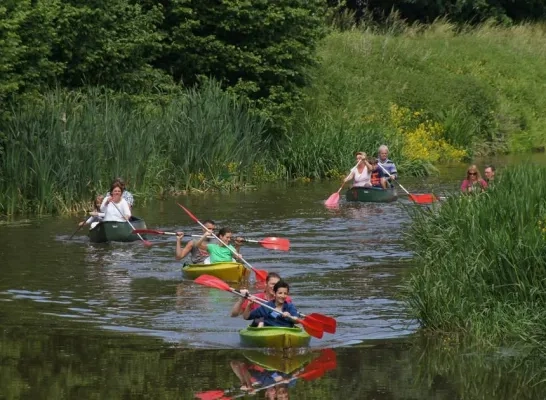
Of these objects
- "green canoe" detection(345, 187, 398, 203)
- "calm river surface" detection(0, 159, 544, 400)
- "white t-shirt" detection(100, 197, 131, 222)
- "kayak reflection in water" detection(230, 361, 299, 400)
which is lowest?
"kayak reflection in water" detection(230, 361, 299, 400)

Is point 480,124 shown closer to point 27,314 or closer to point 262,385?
point 27,314

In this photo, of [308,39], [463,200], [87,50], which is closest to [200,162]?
[87,50]

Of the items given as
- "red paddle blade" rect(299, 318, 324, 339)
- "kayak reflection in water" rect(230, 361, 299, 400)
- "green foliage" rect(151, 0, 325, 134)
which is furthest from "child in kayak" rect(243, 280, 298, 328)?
"green foliage" rect(151, 0, 325, 134)

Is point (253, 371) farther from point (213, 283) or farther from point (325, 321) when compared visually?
point (213, 283)

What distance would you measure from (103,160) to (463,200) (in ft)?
39.5

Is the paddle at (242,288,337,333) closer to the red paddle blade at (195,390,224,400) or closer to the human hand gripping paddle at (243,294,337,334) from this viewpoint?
the human hand gripping paddle at (243,294,337,334)

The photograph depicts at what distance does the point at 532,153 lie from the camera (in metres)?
43.2

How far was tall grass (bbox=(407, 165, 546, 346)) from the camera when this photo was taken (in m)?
13.9

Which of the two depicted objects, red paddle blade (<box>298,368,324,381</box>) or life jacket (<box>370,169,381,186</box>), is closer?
red paddle blade (<box>298,368,324,381</box>)

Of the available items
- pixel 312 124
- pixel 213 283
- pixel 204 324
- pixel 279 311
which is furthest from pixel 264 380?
pixel 312 124

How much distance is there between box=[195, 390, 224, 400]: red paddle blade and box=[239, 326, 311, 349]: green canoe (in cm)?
221

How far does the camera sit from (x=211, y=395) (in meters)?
11.9

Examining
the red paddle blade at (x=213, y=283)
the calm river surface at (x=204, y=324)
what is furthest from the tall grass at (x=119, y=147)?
the red paddle blade at (x=213, y=283)

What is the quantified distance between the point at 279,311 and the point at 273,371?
152 cm
